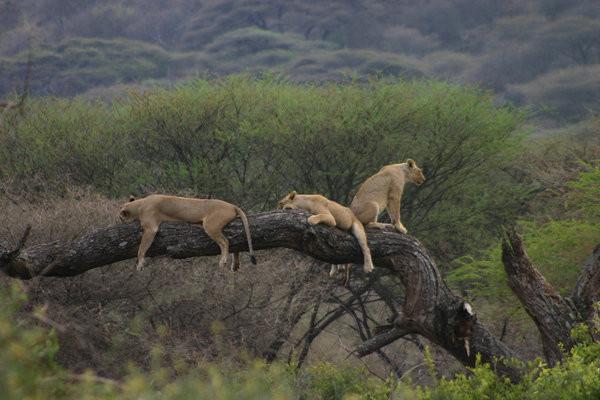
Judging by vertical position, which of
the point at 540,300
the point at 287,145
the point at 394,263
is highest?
the point at 394,263

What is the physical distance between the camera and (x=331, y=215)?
9984 millimetres

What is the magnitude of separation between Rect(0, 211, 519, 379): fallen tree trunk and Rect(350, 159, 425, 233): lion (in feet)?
0.70

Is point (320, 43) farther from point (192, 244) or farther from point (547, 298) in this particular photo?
point (192, 244)

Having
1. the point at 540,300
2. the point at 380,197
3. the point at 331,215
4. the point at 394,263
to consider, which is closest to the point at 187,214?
the point at 331,215

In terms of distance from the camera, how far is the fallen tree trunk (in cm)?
1003

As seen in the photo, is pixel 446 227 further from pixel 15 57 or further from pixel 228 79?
pixel 15 57

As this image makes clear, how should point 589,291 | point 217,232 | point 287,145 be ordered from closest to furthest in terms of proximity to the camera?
point 217,232 < point 589,291 < point 287,145

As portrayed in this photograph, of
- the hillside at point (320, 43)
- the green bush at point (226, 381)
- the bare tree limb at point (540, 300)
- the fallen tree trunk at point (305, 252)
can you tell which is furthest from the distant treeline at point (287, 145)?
the hillside at point (320, 43)

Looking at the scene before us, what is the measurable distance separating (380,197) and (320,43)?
2245 inches

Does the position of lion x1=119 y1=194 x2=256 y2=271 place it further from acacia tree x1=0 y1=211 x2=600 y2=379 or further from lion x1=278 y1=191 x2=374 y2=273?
lion x1=278 y1=191 x2=374 y2=273

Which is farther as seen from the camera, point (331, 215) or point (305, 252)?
point (305, 252)

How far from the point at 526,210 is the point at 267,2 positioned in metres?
53.7

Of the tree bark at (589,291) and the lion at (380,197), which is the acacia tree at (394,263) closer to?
the tree bark at (589,291)

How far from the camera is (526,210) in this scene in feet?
73.9
